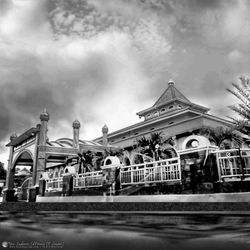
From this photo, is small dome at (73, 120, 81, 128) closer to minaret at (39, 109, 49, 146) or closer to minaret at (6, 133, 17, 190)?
minaret at (39, 109, 49, 146)

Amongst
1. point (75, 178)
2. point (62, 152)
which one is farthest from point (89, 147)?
point (75, 178)

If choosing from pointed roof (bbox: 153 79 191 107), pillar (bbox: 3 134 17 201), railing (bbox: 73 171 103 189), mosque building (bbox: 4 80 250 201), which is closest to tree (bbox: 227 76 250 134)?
mosque building (bbox: 4 80 250 201)

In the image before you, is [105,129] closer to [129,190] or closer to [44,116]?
[44,116]

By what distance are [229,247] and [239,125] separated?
10.7 meters

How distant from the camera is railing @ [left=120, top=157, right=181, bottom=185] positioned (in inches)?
378

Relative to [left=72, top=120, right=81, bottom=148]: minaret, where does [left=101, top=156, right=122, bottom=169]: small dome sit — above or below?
below

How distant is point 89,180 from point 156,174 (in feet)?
16.0

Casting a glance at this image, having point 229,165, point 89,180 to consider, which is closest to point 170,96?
point 89,180

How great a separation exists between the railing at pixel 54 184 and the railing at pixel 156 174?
6383 mm

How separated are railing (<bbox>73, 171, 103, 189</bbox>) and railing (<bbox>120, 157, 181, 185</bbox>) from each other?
1939 millimetres

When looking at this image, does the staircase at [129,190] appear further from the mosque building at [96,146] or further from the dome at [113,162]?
the dome at [113,162]

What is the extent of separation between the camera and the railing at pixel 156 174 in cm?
960

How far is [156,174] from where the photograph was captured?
1031 cm

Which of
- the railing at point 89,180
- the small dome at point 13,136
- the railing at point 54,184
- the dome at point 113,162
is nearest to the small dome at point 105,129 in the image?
the railing at point 54,184
